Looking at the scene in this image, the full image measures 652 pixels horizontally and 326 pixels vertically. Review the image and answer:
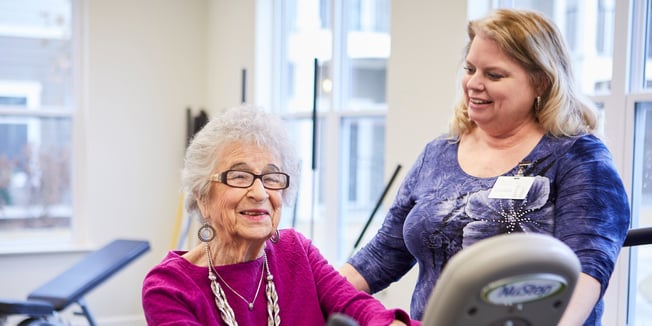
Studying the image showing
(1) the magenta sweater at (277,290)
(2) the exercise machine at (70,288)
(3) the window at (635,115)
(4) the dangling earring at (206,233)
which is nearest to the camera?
(1) the magenta sweater at (277,290)

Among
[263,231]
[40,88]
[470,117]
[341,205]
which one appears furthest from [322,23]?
[263,231]

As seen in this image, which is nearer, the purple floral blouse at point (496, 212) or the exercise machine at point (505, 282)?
the exercise machine at point (505, 282)

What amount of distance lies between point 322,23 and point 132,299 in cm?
238

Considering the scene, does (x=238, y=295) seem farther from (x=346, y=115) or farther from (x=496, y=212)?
(x=346, y=115)

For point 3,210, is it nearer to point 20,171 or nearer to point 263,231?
point 20,171

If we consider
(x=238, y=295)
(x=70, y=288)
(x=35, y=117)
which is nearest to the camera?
(x=238, y=295)

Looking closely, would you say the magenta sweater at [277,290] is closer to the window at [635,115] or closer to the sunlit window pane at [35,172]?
the window at [635,115]

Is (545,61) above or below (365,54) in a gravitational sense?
below

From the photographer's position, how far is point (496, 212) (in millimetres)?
Result: 1730

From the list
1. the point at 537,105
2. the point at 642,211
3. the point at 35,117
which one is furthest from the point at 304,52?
the point at 537,105

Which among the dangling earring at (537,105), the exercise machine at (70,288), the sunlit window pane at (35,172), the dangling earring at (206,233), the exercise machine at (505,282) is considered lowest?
the exercise machine at (70,288)

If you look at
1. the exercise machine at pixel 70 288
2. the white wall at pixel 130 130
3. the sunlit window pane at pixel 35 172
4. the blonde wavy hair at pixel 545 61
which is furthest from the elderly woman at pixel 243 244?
the sunlit window pane at pixel 35 172

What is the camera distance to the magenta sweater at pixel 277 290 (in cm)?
143

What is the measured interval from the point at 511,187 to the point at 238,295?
640 mm
